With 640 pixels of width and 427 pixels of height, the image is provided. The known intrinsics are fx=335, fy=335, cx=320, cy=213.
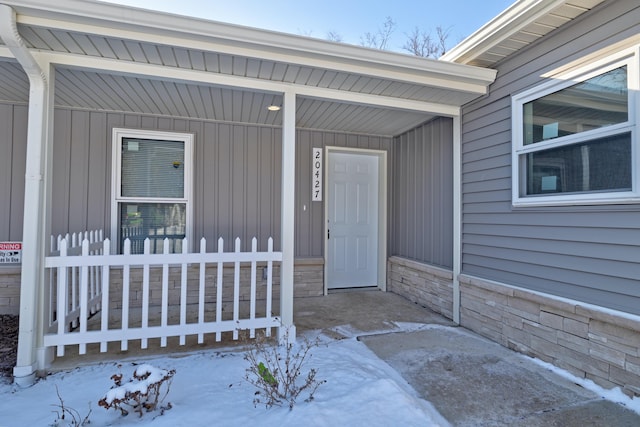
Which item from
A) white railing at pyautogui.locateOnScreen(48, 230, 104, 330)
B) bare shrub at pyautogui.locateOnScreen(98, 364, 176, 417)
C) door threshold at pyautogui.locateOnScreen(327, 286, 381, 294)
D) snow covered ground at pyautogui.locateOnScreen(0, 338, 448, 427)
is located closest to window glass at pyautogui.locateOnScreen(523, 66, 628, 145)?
snow covered ground at pyautogui.locateOnScreen(0, 338, 448, 427)

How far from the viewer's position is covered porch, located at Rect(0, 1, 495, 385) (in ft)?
8.01

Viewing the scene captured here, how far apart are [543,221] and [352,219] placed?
9.13 feet

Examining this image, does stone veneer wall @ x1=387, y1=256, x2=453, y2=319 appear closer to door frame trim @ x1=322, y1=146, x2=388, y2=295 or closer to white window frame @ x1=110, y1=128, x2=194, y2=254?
door frame trim @ x1=322, y1=146, x2=388, y2=295

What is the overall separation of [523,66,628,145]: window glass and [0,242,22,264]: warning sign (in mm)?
5538

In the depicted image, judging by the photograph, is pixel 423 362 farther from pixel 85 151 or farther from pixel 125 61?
pixel 85 151

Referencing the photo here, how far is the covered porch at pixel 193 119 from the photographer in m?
2.44

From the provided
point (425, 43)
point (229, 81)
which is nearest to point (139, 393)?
point (229, 81)

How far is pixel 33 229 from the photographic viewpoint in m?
2.46

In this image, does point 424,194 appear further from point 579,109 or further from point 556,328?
point 556,328

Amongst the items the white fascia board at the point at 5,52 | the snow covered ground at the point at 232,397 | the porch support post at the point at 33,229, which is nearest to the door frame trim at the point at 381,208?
the snow covered ground at the point at 232,397

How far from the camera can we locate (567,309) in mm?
2531

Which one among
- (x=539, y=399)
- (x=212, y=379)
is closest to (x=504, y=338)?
(x=539, y=399)

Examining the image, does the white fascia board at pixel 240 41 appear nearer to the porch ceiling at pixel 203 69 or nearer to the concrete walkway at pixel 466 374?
the porch ceiling at pixel 203 69

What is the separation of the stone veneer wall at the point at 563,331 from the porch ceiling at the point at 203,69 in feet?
6.61
